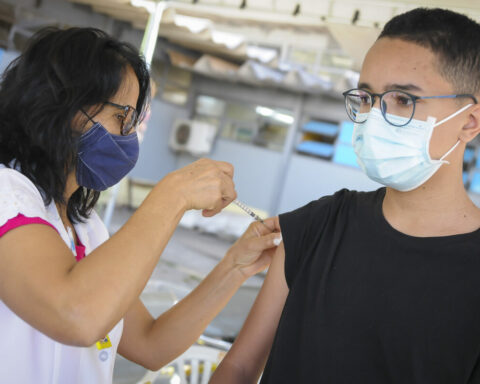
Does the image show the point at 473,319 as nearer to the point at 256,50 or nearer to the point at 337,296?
the point at 337,296

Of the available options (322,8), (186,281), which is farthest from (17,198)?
(186,281)

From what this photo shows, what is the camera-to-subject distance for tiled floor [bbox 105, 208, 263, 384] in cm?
264

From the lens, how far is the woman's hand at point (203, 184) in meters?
1.22

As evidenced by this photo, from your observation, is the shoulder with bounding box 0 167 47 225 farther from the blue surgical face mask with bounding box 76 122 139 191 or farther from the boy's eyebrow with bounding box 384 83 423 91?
the boy's eyebrow with bounding box 384 83 423 91

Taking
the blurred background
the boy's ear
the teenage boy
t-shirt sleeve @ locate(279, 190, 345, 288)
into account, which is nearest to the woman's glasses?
t-shirt sleeve @ locate(279, 190, 345, 288)

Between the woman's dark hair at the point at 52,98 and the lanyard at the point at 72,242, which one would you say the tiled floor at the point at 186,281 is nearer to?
the lanyard at the point at 72,242

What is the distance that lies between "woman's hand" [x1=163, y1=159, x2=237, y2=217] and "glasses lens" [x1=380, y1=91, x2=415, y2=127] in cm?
45

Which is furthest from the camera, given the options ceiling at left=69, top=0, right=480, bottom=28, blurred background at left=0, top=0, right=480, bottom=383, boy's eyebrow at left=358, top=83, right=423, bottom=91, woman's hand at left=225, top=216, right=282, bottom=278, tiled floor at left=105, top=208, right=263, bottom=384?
blurred background at left=0, top=0, right=480, bottom=383

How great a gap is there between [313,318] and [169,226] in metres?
0.44

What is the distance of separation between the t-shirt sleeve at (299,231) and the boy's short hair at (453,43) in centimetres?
47

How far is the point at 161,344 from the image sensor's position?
5.29 ft

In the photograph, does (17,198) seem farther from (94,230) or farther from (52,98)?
(94,230)

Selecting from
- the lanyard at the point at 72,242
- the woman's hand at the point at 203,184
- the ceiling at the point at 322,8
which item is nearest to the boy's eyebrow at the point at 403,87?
the woman's hand at the point at 203,184

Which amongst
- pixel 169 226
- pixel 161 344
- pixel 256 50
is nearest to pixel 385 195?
pixel 169 226
